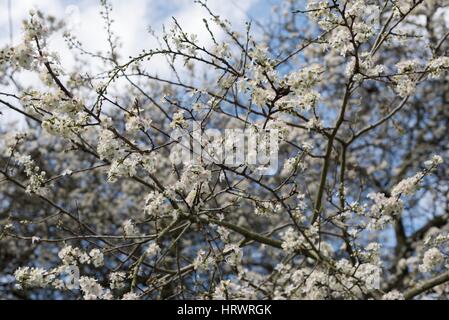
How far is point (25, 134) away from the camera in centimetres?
429

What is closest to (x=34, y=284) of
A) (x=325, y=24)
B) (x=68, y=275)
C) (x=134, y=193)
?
(x=68, y=275)

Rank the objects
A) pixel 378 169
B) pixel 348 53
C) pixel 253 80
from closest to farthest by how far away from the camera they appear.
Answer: pixel 253 80, pixel 348 53, pixel 378 169

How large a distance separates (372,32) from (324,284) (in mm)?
1650

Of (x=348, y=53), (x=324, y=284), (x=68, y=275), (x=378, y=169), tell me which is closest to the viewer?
(x=68, y=275)

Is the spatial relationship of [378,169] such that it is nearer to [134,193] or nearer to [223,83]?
[134,193]

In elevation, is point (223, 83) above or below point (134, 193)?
below

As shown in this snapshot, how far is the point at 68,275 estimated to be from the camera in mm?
3539

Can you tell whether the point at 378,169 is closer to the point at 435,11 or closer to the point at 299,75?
the point at 435,11

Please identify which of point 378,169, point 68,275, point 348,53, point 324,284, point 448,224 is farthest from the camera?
point 378,169

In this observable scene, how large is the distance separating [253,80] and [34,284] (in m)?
1.62
